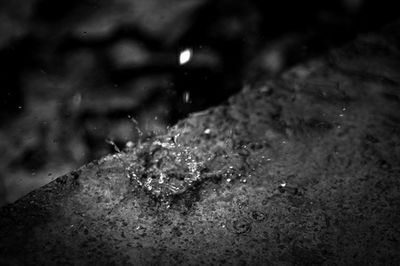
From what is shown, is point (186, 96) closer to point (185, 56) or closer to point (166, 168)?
point (185, 56)

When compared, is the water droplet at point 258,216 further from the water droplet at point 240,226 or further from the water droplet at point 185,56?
the water droplet at point 185,56

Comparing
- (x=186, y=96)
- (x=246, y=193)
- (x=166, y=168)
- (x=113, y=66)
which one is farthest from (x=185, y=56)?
(x=246, y=193)

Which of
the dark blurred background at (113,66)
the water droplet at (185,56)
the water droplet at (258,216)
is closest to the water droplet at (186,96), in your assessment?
the dark blurred background at (113,66)

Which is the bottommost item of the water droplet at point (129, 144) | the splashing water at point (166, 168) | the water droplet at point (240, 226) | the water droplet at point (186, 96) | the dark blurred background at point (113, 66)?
the water droplet at point (240, 226)

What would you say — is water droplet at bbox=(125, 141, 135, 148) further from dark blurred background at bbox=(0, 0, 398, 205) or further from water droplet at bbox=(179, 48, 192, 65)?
water droplet at bbox=(179, 48, 192, 65)

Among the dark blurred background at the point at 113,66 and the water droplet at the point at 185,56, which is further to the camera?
the water droplet at the point at 185,56

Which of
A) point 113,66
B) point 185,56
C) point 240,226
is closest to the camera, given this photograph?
point 240,226
